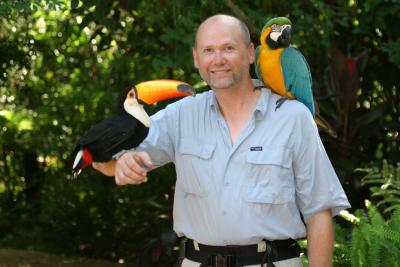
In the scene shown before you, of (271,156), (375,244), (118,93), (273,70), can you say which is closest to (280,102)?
(271,156)

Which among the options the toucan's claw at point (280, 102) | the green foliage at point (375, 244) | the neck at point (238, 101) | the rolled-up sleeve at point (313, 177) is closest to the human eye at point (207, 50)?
the neck at point (238, 101)

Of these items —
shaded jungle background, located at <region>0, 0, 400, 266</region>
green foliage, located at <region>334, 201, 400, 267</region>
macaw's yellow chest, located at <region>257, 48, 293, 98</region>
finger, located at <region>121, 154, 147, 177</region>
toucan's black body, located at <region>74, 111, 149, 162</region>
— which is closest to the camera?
finger, located at <region>121, 154, 147, 177</region>

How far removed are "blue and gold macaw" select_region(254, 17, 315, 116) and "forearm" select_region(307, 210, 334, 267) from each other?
0.56 meters

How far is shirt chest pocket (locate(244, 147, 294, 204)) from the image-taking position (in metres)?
2.60

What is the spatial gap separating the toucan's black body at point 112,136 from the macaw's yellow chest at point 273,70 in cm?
73

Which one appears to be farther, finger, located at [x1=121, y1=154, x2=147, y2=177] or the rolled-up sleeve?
the rolled-up sleeve

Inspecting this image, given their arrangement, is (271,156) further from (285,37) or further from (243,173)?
(285,37)

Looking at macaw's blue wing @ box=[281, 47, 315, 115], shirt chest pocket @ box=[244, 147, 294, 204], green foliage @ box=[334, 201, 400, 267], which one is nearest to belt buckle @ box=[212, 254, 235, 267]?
shirt chest pocket @ box=[244, 147, 294, 204]

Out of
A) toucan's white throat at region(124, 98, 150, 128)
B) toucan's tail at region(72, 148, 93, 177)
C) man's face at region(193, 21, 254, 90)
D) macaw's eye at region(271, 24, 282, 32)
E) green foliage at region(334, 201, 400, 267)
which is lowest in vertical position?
green foliage at region(334, 201, 400, 267)

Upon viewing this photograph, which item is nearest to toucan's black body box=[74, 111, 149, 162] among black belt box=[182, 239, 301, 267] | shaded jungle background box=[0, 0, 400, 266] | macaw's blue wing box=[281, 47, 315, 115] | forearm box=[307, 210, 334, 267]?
black belt box=[182, 239, 301, 267]

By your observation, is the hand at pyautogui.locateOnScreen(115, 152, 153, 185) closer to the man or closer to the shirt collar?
the man

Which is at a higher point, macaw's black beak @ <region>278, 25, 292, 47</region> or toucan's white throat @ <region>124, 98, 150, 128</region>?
macaw's black beak @ <region>278, 25, 292, 47</region>

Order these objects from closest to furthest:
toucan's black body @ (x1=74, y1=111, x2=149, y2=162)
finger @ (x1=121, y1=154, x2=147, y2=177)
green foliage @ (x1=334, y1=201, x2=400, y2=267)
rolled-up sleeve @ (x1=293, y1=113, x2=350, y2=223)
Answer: finger @ (x1=121, y1=154, x2=147, y2=177) → toucan's black body @ (x1=74, y1=111, x2=149, y2=162) → rolled-up sleeve @ (x1=293, y1=113, x2=350, y2=223) → green foliage @ (x1=334, y1=201, x2=400, y2=267)

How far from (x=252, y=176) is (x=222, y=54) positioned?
0.45 m
